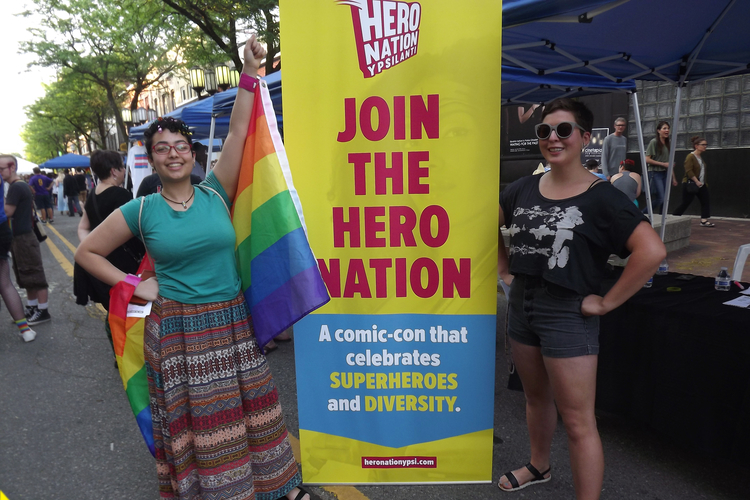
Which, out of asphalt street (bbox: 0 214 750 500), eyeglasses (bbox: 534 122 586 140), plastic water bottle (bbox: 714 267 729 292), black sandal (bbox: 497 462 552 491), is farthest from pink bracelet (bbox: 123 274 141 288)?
plastic water bottle (bbox: 714 267 729 292)

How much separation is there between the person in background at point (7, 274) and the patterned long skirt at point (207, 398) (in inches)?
154

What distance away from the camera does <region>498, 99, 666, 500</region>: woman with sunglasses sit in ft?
6.37

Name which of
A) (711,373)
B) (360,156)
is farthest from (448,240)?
(711,373)

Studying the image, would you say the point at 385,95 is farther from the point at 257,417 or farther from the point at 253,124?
the point at 257,417

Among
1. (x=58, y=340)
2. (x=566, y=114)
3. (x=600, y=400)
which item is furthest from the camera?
(x=58, y=340)

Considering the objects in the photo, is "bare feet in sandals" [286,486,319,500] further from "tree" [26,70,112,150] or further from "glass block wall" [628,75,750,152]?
"tree" [26,70,112,150]

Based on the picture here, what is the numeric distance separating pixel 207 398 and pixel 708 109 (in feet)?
38.1

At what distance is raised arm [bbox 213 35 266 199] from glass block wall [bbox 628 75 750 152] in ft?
32.1

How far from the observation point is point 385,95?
7.46 ft

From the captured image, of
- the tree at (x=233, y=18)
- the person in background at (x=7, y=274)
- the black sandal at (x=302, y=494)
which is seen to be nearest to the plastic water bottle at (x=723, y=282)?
the black sandal at (x=302, y=494)

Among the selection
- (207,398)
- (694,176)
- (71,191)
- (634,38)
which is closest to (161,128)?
(207,398)

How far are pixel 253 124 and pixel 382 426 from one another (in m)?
1.63

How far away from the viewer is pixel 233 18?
12195 mm

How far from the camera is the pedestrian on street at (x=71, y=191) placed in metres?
18.4
